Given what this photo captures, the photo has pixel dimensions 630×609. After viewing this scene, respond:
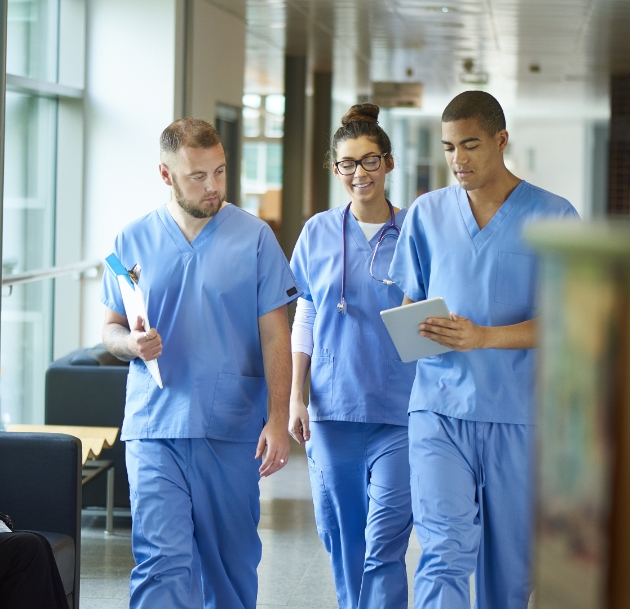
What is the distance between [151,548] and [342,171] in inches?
50.1

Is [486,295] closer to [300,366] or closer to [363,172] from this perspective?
[363,172]

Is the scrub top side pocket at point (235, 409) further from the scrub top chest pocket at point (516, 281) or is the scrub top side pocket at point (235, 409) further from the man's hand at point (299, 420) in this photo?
the scrub top chest pocket at point (516, 281)

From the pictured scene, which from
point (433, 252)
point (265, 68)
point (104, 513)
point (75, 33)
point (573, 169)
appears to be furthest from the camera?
point (573, 169)

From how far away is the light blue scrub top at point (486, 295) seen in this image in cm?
258

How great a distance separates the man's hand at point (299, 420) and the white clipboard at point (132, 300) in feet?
1.82

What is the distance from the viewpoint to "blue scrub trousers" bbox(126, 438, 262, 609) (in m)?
2.55

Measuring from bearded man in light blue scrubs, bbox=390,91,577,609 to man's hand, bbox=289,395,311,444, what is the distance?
471mm

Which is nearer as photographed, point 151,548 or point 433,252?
point 151,548

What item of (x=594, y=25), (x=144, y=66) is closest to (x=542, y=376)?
Result: (x=144, y=66)

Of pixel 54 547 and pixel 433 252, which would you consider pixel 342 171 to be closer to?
pixel 433 252

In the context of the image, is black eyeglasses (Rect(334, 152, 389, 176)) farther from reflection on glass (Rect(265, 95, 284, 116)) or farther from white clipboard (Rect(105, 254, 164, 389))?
reflection on glass (Rect(265, 95, 284, 116))

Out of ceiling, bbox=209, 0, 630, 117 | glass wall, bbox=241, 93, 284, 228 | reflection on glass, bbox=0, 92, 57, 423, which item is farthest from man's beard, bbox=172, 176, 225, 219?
glass wall, bbox=241, 93, 284, 228

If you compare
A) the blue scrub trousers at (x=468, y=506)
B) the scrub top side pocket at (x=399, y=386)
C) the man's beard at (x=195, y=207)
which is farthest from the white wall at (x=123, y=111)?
the blue scrub trousers at (x=468, y=506)

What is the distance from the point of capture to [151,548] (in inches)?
101
